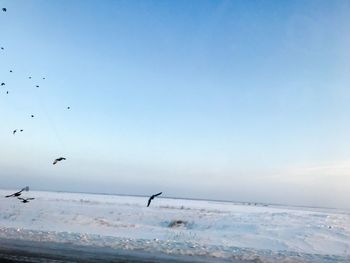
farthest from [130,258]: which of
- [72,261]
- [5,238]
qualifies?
[5,238]

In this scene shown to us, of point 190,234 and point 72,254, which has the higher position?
point 190,234

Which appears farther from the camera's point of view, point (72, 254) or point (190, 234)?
point (190, 234)

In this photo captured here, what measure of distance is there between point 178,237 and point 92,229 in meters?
7.29

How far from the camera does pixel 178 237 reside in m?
28.9

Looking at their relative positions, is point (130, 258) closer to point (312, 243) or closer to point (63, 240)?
point (63, 240)

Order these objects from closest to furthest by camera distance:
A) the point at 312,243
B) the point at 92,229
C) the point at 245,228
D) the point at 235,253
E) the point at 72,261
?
the point at 72,261, the point at 235,253, the point at 312,243, the point at 92,229, the point at 245,228

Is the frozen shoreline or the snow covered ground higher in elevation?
the snow covered ground

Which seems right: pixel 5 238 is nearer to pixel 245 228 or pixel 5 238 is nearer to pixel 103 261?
pixel 103 261

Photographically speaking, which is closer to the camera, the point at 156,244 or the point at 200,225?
the point at 156,244

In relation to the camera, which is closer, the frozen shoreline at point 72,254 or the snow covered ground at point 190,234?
the frozen shoreline at point 72,254

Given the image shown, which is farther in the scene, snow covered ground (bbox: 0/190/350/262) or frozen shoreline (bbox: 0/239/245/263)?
snow covered ground (bbox: 0/190/350/262)

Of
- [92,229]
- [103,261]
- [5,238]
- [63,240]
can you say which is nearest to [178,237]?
[92,229]

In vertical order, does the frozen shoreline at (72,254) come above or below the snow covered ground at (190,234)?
below

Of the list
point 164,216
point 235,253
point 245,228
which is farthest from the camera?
point 164,216
